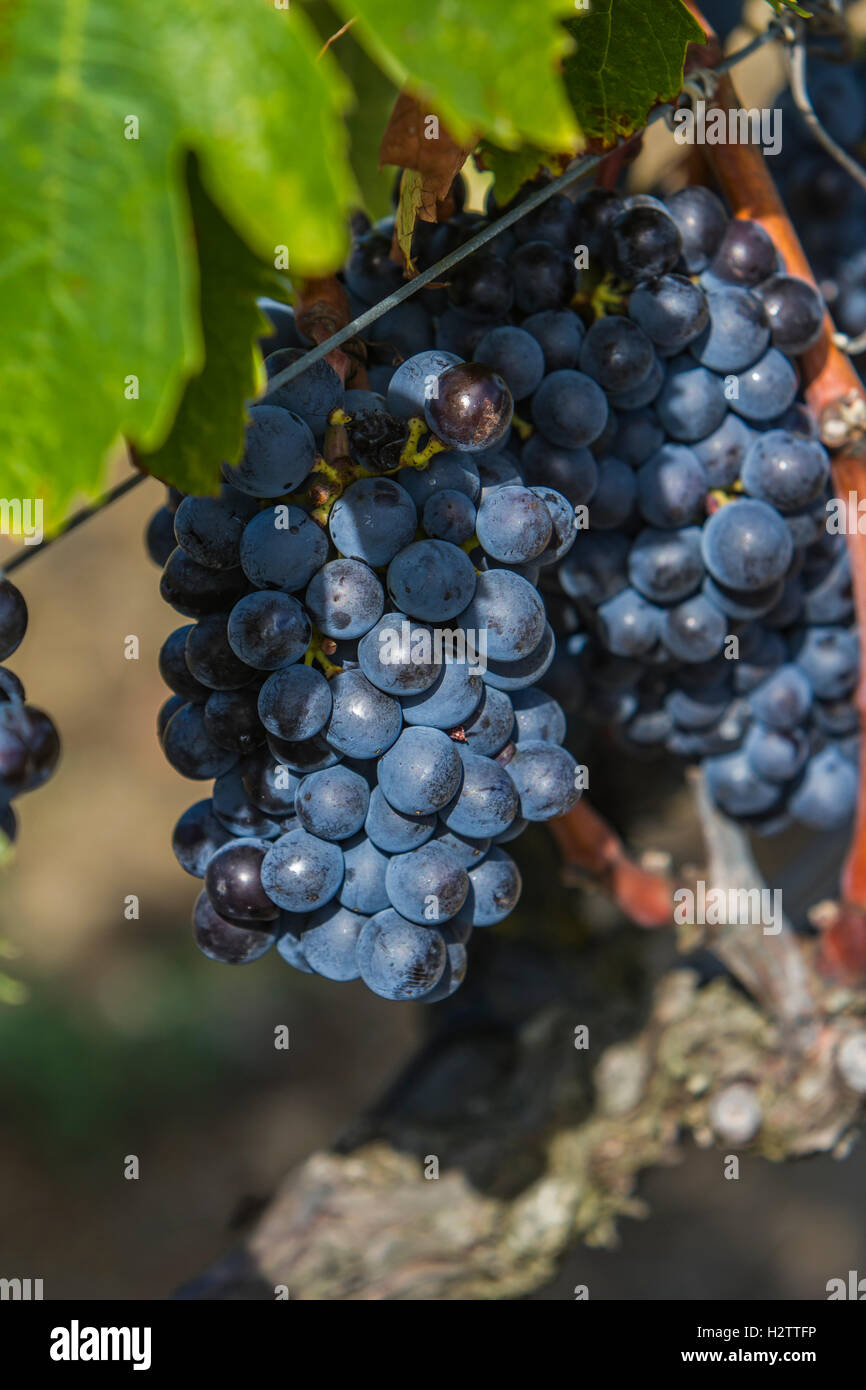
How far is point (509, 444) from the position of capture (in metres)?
0.82

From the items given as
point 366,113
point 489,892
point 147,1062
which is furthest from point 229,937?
point 147,1062

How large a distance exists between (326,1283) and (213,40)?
1153mm

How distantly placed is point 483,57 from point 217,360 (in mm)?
222

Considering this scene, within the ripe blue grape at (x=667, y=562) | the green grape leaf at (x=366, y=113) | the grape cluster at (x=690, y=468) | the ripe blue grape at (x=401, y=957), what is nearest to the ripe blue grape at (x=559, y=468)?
the grape cluster at (x=690, y=468)

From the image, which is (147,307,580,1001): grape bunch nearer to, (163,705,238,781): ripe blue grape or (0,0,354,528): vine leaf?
(163,705,238,781): ripe blue grape

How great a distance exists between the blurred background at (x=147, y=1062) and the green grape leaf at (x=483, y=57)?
4.95 ft

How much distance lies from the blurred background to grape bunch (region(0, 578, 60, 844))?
1.23m

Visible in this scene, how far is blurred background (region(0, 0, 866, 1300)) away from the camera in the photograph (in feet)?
7.10

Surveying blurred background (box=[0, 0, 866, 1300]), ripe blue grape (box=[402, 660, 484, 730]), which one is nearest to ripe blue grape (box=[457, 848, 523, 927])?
ripe blue grape (box=[402, 660, 484, 730])

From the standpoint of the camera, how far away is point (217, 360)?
23.5 inches

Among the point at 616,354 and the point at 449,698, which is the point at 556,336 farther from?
the point at 449,698

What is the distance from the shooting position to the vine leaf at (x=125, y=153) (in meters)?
0.44
